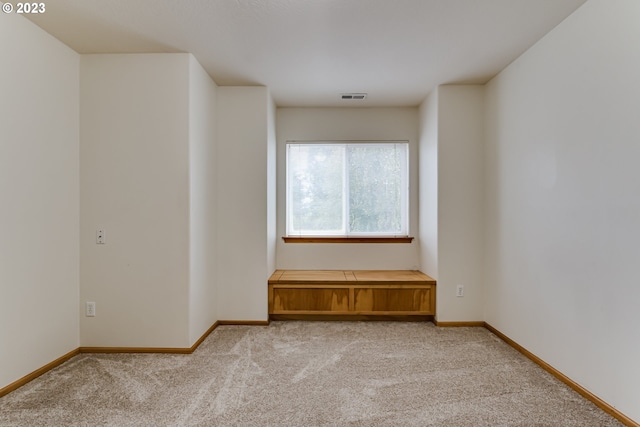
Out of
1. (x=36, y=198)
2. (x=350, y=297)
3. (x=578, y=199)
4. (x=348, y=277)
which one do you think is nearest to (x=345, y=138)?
(x=348, y=277)

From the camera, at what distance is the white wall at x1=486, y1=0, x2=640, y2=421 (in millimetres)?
1889

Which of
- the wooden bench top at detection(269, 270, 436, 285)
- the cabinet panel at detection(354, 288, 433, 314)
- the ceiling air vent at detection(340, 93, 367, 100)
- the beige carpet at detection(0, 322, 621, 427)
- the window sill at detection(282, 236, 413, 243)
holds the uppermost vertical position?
the ceiling air vent at detection(340, 93, 367, 100)

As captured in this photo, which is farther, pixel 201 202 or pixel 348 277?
pixel 348 277

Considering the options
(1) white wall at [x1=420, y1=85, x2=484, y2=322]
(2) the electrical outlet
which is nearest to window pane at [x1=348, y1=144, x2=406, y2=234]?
(1) white wall at [x1=420, y1=85, x2=484, y2=322]

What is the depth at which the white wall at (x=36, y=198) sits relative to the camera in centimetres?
221

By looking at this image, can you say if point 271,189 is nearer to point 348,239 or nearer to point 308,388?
point 348,239

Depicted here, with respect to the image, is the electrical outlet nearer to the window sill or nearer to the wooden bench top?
the wooden bench top

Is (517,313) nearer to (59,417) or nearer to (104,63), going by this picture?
(59,417)

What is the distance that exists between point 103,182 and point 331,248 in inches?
99.6

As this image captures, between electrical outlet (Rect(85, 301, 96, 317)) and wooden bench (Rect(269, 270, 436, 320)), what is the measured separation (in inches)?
62.6

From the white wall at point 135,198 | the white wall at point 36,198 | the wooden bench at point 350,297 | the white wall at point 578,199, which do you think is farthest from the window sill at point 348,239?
the white wall at point 36,198

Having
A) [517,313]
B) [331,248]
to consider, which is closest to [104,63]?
[331,248]

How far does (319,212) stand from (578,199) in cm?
271

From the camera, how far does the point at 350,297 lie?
147 inches
